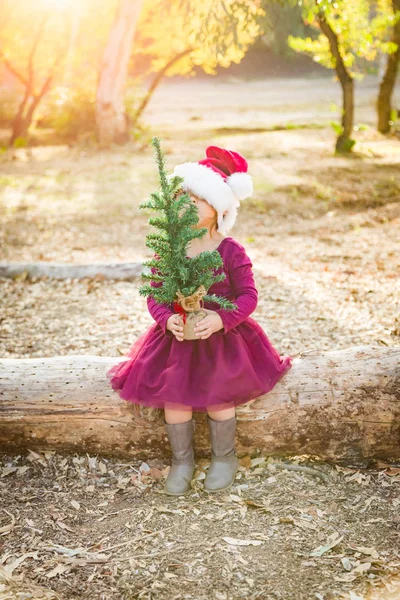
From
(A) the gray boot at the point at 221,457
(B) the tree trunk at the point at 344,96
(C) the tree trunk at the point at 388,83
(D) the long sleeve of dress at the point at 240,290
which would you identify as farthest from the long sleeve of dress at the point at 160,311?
(C) the tree trunk at the point at 388,83

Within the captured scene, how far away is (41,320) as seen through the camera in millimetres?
4922

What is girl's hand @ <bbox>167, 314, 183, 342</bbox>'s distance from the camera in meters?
2.76

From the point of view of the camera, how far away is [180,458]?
2930mm

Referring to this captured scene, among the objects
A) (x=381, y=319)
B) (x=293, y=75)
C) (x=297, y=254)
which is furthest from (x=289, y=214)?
(x=293, y=75)

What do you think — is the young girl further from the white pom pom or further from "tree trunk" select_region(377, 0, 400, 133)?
"tree trunk" select_region(377, 0, 400, 133)

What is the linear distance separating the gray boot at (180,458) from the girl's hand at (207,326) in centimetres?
42

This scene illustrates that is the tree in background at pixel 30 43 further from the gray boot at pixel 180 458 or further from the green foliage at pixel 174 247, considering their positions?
the gray boot at pixel 180 458

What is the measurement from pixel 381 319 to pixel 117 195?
5.80m

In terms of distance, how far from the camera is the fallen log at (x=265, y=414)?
9.76 feet

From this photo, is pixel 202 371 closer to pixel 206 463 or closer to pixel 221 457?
pixel 221 457

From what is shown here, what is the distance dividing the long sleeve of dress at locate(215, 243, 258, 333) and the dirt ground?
729mm

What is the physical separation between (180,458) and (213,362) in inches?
19.1

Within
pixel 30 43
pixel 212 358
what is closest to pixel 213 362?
pixel 212 358

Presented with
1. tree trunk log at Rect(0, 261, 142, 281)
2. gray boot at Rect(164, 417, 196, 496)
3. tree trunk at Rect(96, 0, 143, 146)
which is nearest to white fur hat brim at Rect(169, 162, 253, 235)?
gray boot at Rect(164, 417, 196, 496)
